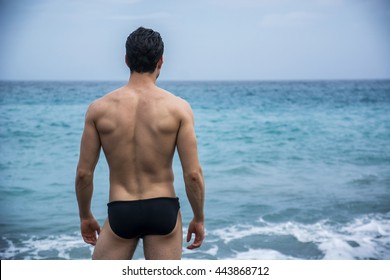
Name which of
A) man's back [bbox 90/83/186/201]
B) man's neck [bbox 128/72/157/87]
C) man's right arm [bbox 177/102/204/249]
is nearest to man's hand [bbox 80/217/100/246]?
man's back [bbox 90/83/186/201]

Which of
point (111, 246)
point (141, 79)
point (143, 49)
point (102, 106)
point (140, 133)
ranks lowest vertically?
point (111, 246)

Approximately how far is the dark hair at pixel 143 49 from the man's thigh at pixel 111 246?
84 centimetres

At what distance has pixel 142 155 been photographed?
246 cm

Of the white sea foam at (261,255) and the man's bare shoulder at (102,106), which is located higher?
the man's bare shoulder at (102,106)

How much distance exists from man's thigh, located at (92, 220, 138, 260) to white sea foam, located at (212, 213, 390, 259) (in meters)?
3.55

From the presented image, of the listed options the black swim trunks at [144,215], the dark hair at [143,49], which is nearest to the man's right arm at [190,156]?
the black swim trunks at [144,215]

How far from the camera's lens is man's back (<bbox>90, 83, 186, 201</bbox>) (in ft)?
7.98

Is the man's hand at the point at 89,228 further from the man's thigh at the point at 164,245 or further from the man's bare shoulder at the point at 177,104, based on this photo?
the man's bare shoulder at the point at 177,104

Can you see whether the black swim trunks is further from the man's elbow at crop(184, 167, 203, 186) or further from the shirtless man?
the man's elbow at crop(184, 167, 203, 186)

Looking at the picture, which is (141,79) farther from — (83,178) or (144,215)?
(144,215)

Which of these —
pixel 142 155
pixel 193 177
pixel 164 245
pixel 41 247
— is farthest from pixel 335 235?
pixel 142 155

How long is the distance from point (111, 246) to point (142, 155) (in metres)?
0.53

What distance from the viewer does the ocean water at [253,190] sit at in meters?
6.33

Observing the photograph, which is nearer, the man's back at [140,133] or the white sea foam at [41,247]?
the man's back at [140,133]
